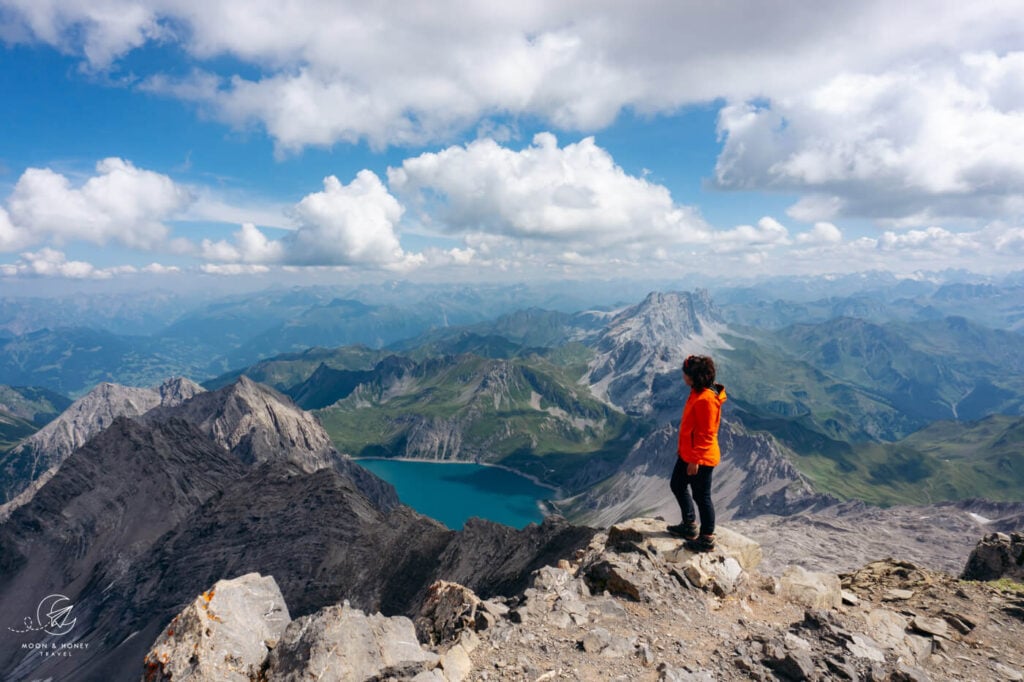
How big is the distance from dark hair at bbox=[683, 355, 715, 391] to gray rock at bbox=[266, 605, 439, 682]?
1085 centimetres

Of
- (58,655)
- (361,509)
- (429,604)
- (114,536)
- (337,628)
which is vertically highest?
(337,628)

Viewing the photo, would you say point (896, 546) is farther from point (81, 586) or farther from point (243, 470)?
point (81, 586)

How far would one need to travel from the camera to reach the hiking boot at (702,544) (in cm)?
1689

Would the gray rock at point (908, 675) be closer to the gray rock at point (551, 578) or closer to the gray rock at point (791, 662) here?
the gray rock at point (791, 662)

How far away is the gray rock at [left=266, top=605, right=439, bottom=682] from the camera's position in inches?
520

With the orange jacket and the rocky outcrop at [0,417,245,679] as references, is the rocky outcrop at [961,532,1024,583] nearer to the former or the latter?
the orange jacket

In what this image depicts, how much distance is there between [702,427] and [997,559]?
23.5 metres

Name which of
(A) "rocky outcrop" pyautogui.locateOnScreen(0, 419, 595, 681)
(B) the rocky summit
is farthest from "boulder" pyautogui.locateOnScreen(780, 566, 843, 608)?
(A) "rocky outcrop" pyautogui.locateOnScreen(0, 419, 595, 681)

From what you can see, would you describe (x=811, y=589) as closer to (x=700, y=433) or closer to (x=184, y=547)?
(x=700, y=433)

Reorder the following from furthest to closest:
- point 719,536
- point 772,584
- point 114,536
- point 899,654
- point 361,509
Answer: point 114,536
point 361,509
point 719,536
point 772,584
point 899,654

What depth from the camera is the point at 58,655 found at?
9062 cm

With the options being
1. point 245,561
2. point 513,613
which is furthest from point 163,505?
point 513,613

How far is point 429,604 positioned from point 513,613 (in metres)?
7.78

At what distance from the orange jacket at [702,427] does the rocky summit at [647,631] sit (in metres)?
4.14
